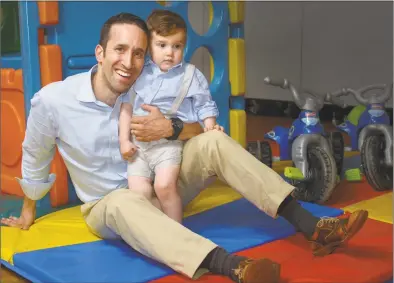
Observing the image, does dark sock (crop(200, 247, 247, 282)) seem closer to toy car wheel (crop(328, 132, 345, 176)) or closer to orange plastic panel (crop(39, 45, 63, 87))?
orange plastic panel (crop(39, 45, 63, 87))

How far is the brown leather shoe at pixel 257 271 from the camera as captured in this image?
37.4 inches

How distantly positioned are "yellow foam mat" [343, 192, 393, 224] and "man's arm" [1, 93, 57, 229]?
2.77ft

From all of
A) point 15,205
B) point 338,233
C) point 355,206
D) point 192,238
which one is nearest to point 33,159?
point 15,205

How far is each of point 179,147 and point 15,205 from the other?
57 cm

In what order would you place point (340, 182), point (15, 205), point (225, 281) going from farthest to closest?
point (340, 182) → point (15, 205) → point (225, 281)

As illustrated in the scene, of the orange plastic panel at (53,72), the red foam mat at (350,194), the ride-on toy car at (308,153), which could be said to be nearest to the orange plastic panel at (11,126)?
the orange plastic panel at (53,72)

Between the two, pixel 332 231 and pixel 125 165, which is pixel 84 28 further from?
pixel 332 231

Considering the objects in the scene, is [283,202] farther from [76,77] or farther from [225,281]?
[76,77]

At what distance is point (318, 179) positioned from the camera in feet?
5.22

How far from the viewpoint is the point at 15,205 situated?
1.52 m

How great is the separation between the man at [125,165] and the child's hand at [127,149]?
0.08 feet

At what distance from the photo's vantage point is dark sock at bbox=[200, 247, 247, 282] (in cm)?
100

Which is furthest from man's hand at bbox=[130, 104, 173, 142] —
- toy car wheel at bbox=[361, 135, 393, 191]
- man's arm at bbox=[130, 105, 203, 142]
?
toy car wheel at bbox=[361, 135, 393, 191]

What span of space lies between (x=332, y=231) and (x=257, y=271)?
0.69 feet
